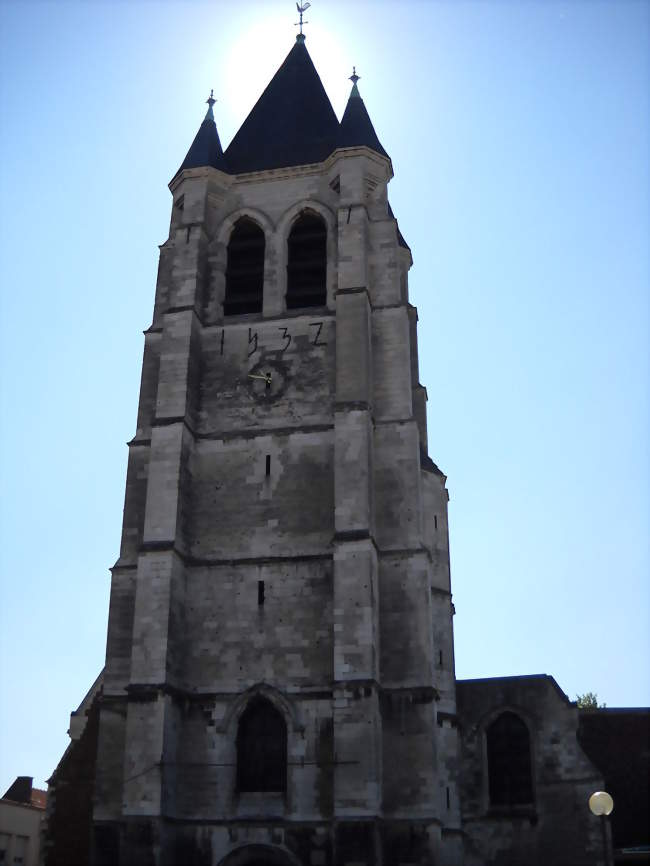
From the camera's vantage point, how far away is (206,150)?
2302 centimetres

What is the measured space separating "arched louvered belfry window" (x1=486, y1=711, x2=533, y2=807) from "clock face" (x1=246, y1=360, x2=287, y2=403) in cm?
814

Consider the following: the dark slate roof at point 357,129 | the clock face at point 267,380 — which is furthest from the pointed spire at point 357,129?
the clock face at point 267,380

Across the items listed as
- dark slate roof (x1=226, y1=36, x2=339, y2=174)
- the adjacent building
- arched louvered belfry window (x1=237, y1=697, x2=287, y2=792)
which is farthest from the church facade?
the adjacent building

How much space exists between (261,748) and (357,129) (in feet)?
45.6

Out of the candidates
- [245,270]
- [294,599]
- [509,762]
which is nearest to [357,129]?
[245,270]

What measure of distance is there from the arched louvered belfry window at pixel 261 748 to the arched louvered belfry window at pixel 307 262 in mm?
8581

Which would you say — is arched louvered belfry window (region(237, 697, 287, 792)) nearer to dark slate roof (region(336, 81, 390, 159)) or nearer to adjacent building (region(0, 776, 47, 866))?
dark slate roof (region(336, 81, 390, 159))

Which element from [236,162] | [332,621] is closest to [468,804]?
[332,621]

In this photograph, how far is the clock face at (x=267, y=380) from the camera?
771 inches

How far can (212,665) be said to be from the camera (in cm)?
1733

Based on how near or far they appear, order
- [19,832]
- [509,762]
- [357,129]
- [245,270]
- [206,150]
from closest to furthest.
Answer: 1. [509,762]
2. [245,270]
3. [357,129]
4. [206,150]
5. [19,832]

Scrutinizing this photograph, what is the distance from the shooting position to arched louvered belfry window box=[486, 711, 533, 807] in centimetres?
1930

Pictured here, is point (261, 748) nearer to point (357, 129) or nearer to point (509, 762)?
point (509, 762)

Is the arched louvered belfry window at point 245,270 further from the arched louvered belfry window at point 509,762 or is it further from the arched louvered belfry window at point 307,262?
the arched louvered belfry window at point 509,762
